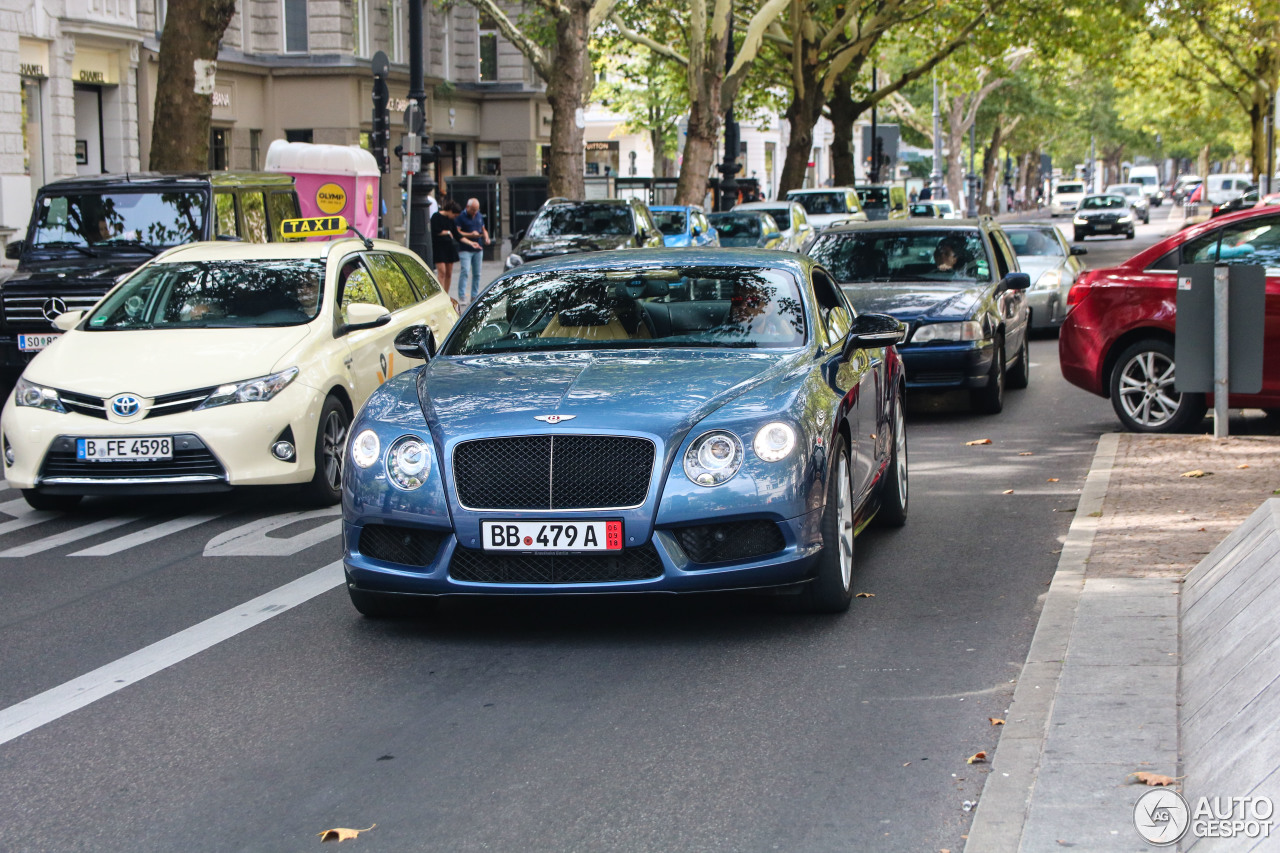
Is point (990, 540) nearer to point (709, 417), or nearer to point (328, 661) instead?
point (709, 417)

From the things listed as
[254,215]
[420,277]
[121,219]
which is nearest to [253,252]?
[420,277]

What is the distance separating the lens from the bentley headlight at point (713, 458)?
6.23 m

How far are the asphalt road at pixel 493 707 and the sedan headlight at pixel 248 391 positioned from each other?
0.98 m

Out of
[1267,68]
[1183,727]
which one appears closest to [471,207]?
[1183,727]

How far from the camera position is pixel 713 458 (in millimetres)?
6277

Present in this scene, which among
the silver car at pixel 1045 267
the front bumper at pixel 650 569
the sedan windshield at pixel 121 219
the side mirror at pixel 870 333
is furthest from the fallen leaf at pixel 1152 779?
the silver car at pixel 1045 267

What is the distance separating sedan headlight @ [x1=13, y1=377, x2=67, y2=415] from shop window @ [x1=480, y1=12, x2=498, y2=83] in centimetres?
4226

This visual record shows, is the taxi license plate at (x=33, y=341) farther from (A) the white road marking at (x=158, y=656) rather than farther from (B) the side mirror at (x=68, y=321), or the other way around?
(A) the white road marking at (x=158, y=656)

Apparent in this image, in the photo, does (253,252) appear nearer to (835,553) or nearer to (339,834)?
(835,553)

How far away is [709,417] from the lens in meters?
6.36

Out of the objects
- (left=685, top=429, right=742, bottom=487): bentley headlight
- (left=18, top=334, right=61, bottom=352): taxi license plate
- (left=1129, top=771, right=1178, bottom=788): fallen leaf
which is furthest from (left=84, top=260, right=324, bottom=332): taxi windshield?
(left=1129, top=771, right=1178, bottom=788): fallen leaf

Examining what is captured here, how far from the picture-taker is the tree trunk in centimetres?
1898

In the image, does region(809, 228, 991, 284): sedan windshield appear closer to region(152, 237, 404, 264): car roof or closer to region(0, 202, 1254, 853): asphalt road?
region(152, 237, 404, 264): car roof

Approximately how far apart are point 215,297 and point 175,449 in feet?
5.43
